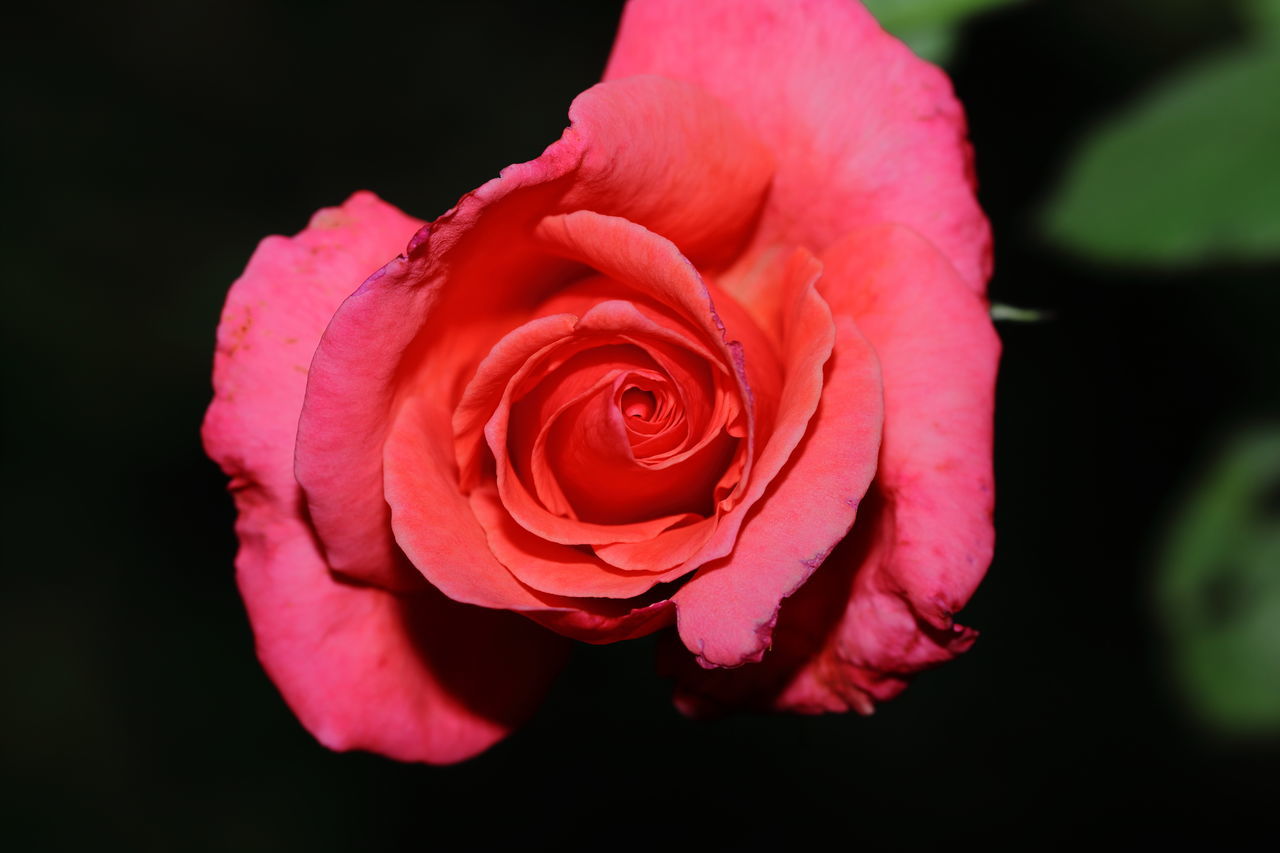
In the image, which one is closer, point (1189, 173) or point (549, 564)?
point (549, 564)

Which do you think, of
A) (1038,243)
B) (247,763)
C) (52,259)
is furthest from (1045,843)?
(52,259)

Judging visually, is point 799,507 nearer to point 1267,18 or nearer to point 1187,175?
point 1187,175

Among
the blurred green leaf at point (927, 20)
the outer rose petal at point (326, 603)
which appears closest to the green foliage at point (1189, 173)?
the blurred green leaf at point (927, 20)

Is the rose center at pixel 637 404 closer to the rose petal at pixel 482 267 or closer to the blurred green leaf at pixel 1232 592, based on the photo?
the rose petal at pixel 482 267

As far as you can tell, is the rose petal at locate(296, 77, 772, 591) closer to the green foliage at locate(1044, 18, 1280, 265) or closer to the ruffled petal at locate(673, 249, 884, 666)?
the ruffled petal at locate(673, 249, 884, 666)

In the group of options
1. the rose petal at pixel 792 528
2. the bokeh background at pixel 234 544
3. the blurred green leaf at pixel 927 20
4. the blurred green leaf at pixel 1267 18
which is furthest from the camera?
the bokeh background at pixel 234 544

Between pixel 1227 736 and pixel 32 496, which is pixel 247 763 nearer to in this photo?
pixel 32 496

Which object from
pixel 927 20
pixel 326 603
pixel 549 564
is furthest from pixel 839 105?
pixel 326 603
